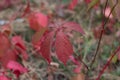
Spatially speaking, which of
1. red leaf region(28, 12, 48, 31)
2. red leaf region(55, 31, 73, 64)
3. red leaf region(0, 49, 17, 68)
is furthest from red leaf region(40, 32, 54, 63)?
red leaf region(28, 12, 48, 31)

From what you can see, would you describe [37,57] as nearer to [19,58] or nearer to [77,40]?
[19,58]

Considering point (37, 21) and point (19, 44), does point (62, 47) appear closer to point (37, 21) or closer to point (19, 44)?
point (19, 44)

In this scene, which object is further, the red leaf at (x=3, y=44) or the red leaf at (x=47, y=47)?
the red leaf at (x=3, y=44)

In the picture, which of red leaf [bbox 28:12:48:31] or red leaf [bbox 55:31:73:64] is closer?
red leaf [bbox 55:31:73:64]

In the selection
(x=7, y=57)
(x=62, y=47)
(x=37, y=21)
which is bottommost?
(x=62, y=47)

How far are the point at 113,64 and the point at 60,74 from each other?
0.32 meters

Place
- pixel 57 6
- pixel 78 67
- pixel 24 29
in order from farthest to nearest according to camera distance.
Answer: pixel 57 6
pixel 24 29
pixel 78 67

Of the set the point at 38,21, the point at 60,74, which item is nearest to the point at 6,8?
the point at 38,21

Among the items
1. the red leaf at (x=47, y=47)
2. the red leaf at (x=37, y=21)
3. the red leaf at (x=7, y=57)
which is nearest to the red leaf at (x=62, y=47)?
the red leaf at (x=47, y=47)

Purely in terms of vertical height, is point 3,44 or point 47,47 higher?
point 3,44

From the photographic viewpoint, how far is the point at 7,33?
162 centimetres

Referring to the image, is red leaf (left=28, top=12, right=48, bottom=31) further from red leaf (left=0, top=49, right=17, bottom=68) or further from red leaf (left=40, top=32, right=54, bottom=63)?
red leaf (left=40, top=32, right=54, bottom=63)

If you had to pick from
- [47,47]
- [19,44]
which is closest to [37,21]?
[19,44]

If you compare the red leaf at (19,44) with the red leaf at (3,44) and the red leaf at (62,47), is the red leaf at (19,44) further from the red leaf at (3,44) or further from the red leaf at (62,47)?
the red leaf at (62,47)
